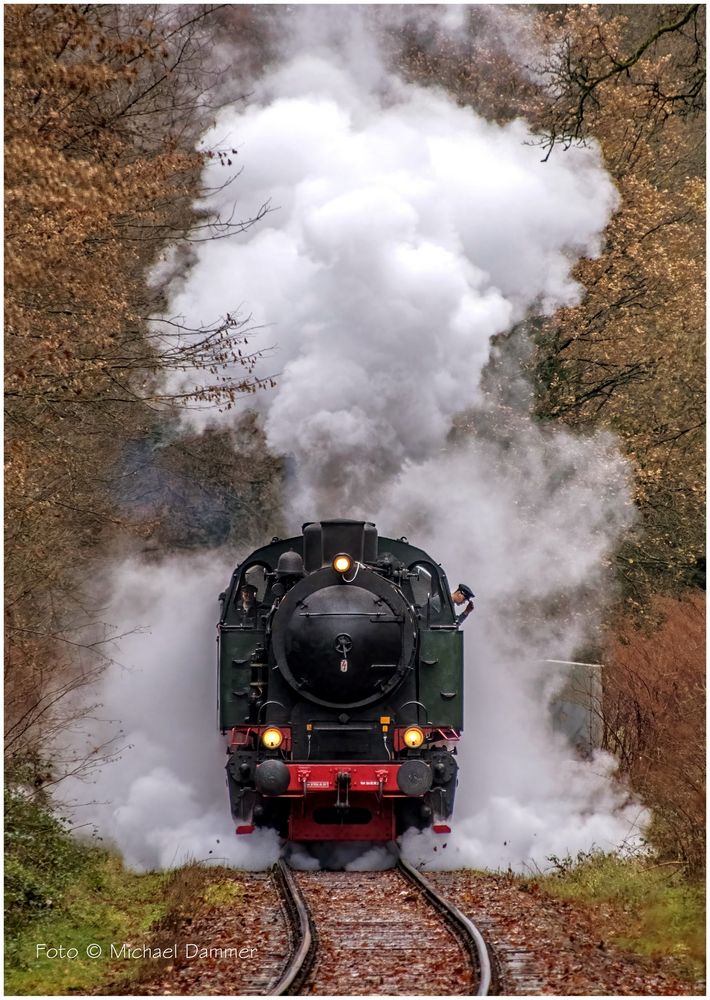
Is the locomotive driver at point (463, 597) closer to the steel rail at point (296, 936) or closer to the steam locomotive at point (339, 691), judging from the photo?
the steam locomotive at point (339, 691)

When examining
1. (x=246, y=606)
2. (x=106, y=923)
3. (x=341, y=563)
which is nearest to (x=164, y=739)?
(x=246, y=606)

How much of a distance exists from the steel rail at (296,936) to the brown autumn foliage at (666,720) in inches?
106

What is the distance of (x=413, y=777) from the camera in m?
10.4

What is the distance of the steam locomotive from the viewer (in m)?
10.7

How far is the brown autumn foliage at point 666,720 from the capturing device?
30.6 ft

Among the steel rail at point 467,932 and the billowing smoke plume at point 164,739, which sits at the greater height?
the billowing smoke plume at point 164,739

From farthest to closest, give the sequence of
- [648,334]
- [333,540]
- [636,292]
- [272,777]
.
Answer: [648,334]
[636,292]
[333,540]
[272,777]

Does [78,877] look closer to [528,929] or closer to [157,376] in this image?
[528,929]

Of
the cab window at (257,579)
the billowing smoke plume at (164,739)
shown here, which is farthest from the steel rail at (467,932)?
the cab window at (257,579)

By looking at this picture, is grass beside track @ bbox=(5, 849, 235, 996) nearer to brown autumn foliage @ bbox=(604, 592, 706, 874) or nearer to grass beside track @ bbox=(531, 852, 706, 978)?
grass beside track @ bbox=(531, 852, 706, 978)

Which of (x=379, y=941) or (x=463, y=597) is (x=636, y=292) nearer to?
(x=463, y=597)

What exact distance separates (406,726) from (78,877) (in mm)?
3060

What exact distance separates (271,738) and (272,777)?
414 millimetres

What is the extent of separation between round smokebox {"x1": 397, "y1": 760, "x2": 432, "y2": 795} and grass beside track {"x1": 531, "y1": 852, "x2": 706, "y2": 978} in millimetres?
1177
